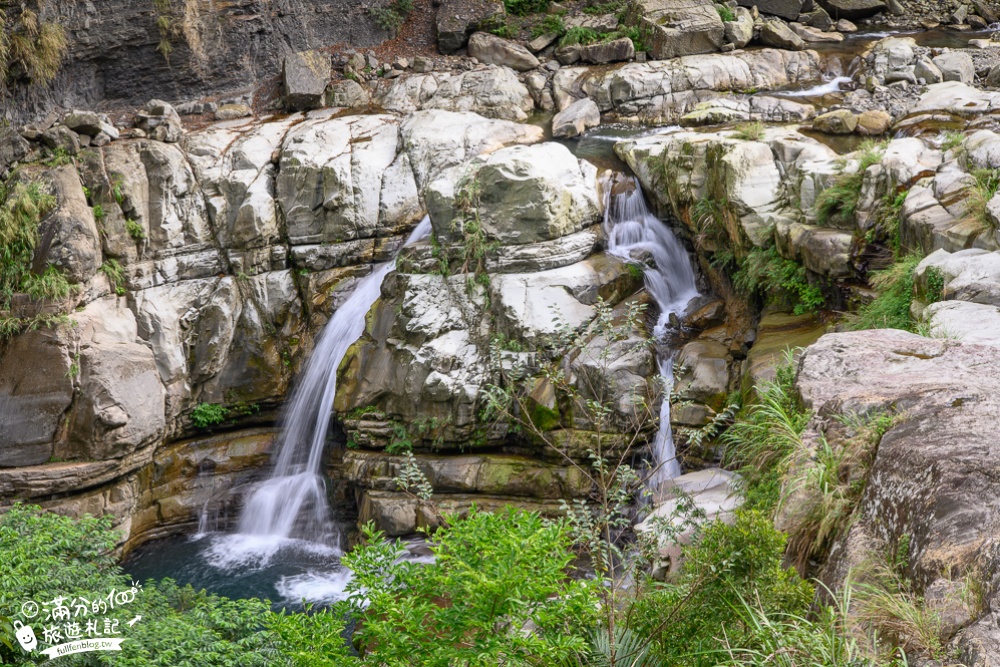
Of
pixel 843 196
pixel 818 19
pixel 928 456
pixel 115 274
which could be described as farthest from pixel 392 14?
pixel 928 456

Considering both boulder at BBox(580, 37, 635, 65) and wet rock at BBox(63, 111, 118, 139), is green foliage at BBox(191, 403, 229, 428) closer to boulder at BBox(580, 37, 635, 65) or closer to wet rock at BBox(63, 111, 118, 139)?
wet rock at BBox(63, 111, 118, 139)

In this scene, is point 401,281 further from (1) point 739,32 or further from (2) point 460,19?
(1) point 739,32

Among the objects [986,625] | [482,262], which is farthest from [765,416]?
[482,262]

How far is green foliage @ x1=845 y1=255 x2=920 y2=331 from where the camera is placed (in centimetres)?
859

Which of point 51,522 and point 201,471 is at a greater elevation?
point 51,522

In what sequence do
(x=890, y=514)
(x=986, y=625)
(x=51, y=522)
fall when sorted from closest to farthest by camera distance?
(x=986, y=625) → (x=890, y=514) → (x=51, y=522)

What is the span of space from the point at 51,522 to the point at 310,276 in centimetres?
623

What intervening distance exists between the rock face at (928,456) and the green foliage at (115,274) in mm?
10502

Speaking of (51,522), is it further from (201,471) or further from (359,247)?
(359,247)

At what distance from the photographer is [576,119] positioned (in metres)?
16.2

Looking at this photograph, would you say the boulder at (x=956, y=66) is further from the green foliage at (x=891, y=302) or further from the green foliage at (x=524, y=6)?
the green foliage at (x=891, y=302)


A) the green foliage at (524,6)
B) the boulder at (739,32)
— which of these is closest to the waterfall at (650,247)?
the boulder at (739,32)

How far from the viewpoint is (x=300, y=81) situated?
53.1 feet

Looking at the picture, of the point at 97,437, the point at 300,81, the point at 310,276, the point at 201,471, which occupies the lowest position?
the point at 201,471
